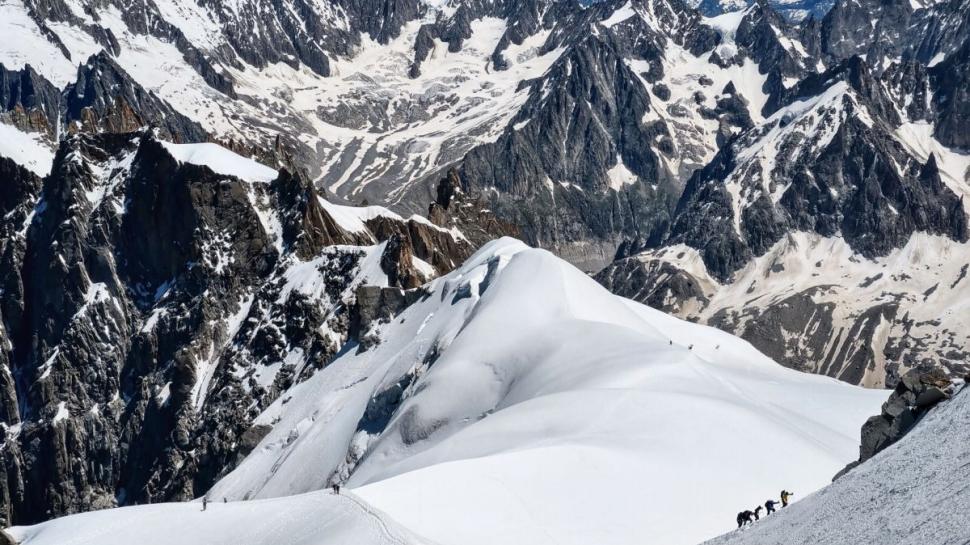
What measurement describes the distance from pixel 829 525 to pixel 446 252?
167 metres

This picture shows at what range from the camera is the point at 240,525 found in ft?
186

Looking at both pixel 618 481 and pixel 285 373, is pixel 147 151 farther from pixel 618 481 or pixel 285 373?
pixel 618 481

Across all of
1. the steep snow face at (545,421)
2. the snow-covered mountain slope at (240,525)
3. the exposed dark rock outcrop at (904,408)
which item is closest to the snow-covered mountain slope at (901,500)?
the exposed dark rock outcrop at (904,408)

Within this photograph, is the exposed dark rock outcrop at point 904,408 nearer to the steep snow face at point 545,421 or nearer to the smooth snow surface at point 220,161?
the steep snow face at point 545,421

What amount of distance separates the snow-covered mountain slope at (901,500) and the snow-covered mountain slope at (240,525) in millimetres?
17314

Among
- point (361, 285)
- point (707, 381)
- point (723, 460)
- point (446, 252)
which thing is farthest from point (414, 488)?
point (446, 252)

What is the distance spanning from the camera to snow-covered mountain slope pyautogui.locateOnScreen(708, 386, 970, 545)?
29875 millimetres

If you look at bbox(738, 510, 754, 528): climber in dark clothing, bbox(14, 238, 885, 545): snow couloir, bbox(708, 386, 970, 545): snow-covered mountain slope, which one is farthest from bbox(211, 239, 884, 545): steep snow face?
bbox(708, 386, 970, 545): snow-covered mountain slope

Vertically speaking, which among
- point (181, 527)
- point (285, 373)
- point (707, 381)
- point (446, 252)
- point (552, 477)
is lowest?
point (181, 527)

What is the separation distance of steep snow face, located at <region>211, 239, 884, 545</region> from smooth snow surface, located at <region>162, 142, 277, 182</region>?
5196 centimetres

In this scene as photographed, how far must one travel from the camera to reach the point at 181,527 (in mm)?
58406

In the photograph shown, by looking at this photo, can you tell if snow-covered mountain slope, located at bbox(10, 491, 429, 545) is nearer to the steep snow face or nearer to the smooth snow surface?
the steep snow face

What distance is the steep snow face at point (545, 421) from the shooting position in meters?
55.8

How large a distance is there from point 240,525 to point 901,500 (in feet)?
117
